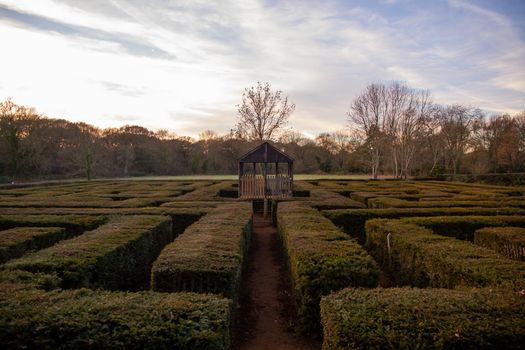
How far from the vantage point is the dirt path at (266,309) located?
18.1ft

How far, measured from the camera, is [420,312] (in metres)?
3.76

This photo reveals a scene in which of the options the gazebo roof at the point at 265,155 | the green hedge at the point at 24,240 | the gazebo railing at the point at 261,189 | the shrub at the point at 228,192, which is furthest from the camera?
the shrub at the point at 228,192

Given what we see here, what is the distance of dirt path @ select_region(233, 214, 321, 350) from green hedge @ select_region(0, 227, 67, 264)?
4.56 metres

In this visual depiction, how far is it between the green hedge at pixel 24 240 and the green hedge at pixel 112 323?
358 centimetres

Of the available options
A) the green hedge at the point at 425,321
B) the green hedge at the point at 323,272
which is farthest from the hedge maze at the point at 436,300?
the green hedge at the point at 323,272

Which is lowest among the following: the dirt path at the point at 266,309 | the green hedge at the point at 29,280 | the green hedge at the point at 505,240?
the dirt path at the point at 266,309

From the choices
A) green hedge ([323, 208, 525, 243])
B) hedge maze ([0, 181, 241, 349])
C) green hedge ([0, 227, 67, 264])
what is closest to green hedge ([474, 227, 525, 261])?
green hedge ([323, 208, 525, 243])

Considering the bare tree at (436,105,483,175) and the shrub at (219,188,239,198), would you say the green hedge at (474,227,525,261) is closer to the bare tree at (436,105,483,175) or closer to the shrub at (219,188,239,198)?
the shrub at (219,188,239,198)

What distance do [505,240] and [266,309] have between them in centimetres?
532

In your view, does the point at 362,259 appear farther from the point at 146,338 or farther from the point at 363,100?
the point at 363,100

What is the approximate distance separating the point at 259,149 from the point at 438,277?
13442 mm

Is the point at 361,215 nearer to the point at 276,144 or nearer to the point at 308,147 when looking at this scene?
the point at 276,144

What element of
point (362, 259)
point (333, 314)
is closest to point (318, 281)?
point (362, 259)

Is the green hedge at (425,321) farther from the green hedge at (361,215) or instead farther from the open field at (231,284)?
the green hedge at (361,215)
